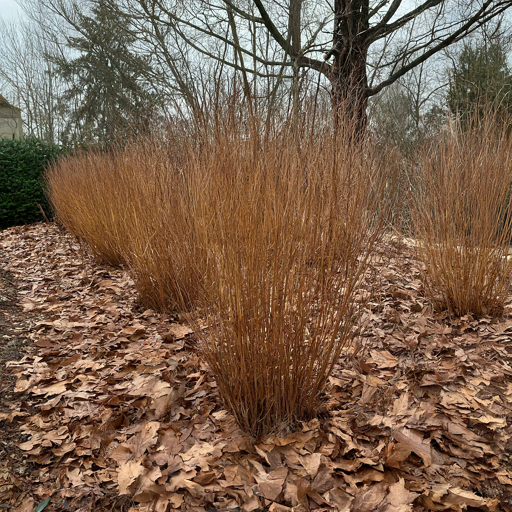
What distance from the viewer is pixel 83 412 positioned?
2023mm

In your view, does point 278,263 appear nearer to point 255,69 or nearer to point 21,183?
point 255,69

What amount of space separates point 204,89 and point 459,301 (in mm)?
2352

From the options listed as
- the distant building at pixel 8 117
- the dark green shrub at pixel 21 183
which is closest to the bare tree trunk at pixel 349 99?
the dark green shrub at pixel 21 183

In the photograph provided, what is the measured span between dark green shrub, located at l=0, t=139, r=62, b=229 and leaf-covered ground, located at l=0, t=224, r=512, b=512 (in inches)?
283

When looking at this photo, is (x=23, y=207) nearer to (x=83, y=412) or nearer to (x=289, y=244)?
(x=83, y=412)

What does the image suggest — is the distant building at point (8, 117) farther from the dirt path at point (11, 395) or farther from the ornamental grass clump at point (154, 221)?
the dirt path at point (11, 395)

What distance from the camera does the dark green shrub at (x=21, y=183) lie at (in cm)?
882

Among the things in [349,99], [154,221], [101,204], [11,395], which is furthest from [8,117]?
[349,99]

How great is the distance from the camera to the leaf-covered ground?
1.52m

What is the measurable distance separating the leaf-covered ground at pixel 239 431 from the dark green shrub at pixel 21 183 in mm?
7186

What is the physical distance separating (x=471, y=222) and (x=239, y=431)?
2215 mm

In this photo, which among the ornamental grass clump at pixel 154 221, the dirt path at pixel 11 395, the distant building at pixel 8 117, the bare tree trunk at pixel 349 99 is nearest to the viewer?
the dirt path at pixel 11 395

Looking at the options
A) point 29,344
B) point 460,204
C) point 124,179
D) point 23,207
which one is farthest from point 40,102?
point 460,204

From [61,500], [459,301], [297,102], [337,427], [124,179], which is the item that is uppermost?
[297,102]
